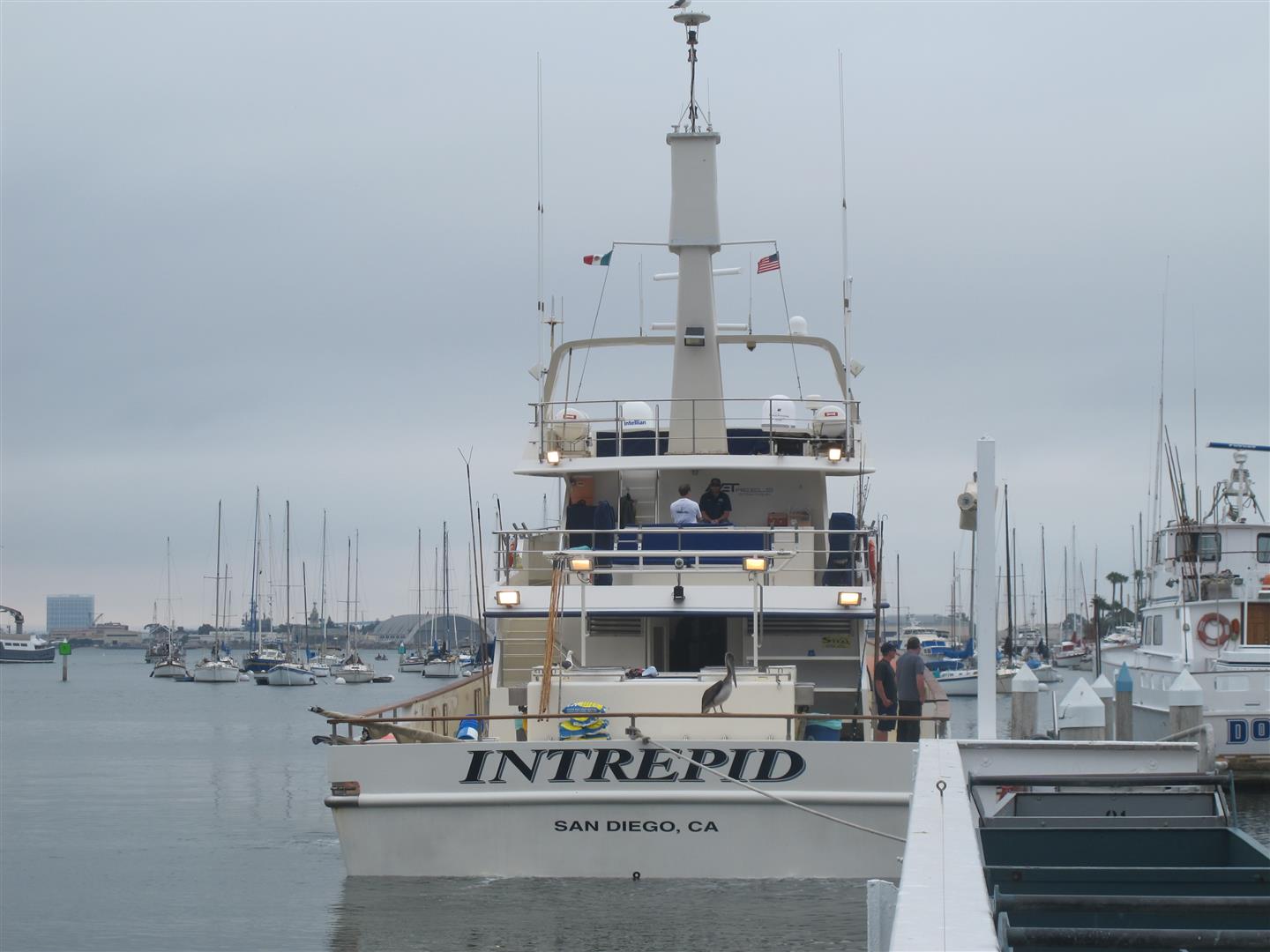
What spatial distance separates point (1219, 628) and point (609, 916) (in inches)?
787

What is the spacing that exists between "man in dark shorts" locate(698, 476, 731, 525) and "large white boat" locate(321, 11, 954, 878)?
6 centimetres

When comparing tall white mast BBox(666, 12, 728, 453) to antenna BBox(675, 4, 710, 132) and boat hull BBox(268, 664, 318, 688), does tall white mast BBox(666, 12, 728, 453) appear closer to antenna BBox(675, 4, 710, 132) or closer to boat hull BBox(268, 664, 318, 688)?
antenna BBox(675, 4, 710, 132)

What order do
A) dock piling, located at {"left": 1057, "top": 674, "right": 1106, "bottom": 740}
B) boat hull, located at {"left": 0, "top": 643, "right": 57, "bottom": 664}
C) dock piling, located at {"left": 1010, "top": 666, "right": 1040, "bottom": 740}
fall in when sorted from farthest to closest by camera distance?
boat hull, located at {"left": 0, "top": 643, "right": 57, "bottom": 664} < dock piling, located at {"left": 1057, "top": 674, "right": 1106, "bottom": 740} < dock piling, located at {"left": 1010, "top": 666, "right": 1040, "bottom": 740}

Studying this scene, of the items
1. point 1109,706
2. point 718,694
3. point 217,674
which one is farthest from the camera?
point 217,674

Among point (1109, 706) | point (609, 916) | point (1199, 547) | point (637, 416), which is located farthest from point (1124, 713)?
point (1199, 547)

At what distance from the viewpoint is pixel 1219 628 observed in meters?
29.4

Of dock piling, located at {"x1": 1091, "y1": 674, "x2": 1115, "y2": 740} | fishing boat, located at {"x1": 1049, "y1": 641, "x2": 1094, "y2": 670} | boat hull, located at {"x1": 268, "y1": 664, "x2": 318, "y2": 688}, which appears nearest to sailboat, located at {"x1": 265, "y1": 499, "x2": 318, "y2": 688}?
boat hull, located at {"x1": 268, "y1": 664, "x2": 318, "y2": 688}

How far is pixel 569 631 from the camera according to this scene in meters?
17.2

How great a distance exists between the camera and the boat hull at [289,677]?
88750mm

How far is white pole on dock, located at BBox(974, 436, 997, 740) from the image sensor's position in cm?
1048

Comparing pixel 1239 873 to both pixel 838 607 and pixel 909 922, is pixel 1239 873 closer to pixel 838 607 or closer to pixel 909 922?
pixel 909 922

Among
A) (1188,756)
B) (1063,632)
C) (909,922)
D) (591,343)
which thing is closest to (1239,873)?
(909,922)

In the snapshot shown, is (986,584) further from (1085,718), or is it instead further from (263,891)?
(263,891)

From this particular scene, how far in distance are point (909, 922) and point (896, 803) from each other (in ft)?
31.9
